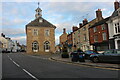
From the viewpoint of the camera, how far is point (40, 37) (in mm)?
44469

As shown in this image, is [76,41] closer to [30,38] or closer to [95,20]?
[95,20]

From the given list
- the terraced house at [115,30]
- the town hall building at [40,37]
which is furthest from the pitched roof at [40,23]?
the terraced house at [115,30]

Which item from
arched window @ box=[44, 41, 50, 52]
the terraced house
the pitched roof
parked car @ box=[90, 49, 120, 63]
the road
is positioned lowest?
the road

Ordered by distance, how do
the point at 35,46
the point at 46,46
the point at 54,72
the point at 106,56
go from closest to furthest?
the point at 54,72 → the point at 106,56 → the point at 35,46 → the point at 46,46

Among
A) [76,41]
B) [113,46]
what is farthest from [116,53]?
[76,41]

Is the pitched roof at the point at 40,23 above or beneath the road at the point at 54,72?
above

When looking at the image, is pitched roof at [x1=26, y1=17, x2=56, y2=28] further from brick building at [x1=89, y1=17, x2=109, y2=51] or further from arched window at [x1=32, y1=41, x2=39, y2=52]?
brick building at [x1=89, y1=17, x2=109, y2=51]

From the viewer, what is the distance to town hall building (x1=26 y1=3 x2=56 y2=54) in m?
43.2

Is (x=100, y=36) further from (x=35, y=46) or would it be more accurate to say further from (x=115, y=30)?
(x=35, y=46)

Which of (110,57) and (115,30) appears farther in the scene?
(115,30)

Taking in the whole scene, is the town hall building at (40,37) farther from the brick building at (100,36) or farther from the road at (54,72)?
the road at (54,72)

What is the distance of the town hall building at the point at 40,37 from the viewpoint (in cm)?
4316

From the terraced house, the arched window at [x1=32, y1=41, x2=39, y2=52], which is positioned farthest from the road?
the arched window at [x1=32, y1=41, x2=39, y2=52]

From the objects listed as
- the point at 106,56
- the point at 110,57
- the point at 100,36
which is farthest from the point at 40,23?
the point at 110,57
